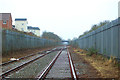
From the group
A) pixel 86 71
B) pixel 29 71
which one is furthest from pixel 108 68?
pixel 29 71

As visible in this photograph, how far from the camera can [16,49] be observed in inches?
730

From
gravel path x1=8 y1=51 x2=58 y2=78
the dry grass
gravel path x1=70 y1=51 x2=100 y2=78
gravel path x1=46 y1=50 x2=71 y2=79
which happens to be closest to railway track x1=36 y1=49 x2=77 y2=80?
gravel path x1=46 y1=50 x2=71 y2=79

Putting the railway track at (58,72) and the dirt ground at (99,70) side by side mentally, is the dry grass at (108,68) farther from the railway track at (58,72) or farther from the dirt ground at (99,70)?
the railway track at (58,72)

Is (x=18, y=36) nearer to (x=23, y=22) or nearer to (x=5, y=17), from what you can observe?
(x=5, y=17)

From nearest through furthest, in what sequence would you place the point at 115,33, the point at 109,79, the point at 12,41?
the point at 109,79 < the point at 115,33 < the point at 12,41

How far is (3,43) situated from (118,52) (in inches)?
460

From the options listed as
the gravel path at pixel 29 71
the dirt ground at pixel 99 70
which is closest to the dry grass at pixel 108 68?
the dirt ground at pixel 99 70

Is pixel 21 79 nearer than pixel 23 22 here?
Yes

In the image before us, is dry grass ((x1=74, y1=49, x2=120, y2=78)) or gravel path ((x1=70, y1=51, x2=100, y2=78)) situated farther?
gravel path ((x1=70, y1=51, x2=100, y2=78))

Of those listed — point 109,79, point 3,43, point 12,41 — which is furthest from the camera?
point 12,41

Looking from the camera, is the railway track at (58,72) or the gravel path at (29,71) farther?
the gravel path at (29,71)

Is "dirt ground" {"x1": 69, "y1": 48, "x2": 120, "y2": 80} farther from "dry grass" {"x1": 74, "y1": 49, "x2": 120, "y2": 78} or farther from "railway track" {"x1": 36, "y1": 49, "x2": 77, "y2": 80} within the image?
"railway track" {"x1": 36, "y1": 49, "x2": 77, "y2": 80}

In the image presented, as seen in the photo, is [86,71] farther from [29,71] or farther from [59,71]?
[29,71]

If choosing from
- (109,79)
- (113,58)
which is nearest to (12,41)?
(113,58)
